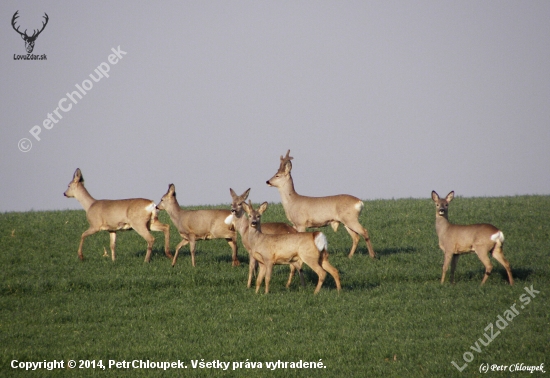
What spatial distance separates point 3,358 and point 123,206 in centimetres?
669

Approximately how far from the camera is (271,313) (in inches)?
473

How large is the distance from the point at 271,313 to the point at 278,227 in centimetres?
292

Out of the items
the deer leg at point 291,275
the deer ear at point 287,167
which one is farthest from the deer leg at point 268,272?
the deer ear at point 287,167

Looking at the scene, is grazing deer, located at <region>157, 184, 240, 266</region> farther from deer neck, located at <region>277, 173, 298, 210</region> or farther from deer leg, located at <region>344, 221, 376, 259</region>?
deer leg, located at <region>344, 221, 376, 259</region>

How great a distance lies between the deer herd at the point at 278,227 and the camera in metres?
12.7

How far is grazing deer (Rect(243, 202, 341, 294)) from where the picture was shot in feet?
41.0

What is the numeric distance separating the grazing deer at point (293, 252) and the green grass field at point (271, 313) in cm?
45

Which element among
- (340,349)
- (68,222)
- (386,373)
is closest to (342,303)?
(340,349)

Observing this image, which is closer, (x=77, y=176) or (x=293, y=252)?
(x=293, y=252)

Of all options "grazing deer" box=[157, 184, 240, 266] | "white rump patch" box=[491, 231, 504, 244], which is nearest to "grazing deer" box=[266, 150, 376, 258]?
"grazing deer" box=[157, 184, 240, 266]

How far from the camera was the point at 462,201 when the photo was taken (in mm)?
23672

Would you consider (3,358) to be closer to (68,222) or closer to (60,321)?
(60,321)

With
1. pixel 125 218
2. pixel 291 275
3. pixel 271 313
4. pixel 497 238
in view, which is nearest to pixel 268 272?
pixel 271 313

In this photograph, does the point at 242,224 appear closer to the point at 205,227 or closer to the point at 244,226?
the point at 244,226
